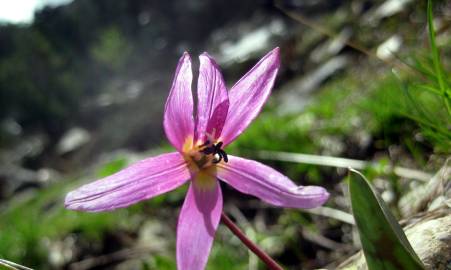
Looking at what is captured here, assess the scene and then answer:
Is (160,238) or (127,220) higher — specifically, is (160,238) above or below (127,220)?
below

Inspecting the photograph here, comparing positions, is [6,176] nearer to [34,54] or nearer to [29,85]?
[29,85]

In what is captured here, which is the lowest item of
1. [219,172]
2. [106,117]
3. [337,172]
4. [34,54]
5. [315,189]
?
[315,189]

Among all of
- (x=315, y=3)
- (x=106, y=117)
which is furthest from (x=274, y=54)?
(x=106, y=117)

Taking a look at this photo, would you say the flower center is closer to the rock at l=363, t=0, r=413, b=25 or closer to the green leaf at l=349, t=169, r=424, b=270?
the green leaf at l=349, t=169, r=424, b=270

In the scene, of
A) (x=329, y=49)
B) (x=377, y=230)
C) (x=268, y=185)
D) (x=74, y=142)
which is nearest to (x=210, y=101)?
(x=268, y=185)

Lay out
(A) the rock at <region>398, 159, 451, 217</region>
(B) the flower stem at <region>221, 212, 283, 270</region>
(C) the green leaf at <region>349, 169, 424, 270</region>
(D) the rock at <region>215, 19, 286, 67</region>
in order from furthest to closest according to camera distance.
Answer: (D) the rock at <region>215, 19, 286, 67</region> → (A) the rock at <region>398, 159, 451, 217</region> → (B) the flower stem at <region>221, 212, 283, 270</region> → (C) the green leaf at <region>349, 169, 424, 270</region>

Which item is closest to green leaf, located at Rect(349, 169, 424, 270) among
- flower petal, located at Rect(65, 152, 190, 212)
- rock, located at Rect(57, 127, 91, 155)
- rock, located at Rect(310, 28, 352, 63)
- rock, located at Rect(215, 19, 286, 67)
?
flower petal, located at Rect(65, 152, 190, 212)
